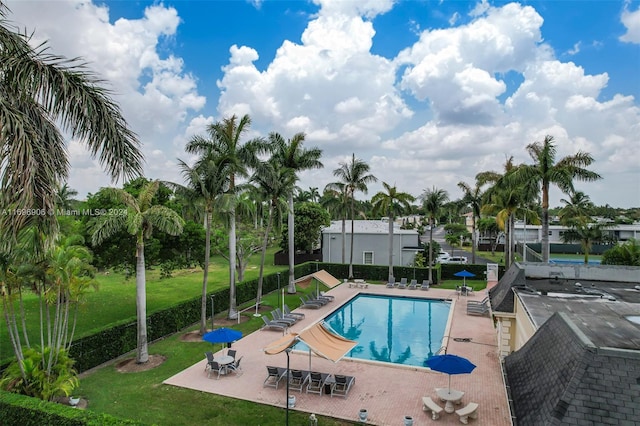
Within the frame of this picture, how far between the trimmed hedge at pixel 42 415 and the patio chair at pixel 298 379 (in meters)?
6.41

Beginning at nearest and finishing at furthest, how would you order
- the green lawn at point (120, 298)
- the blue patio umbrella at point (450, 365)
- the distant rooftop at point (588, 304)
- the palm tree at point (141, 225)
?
the distant rooftop at point (588, 304) → the blue patio umbrella at point (450, 365) → the palm tree at point (141, 225) → the green lawn at point (120, 298)

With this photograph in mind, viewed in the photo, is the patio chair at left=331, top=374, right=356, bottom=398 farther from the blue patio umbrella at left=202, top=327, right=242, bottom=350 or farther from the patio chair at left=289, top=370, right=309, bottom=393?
the blue patio umbrella at left=202, top=327, right=242, bottom=350

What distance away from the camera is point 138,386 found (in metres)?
14.7

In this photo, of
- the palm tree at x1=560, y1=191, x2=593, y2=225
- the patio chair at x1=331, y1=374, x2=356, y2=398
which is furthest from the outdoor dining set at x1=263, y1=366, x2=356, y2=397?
the palm tree at x1=560, y1=191, x2=593, y2=225

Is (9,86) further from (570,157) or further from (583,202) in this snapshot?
(583,202)

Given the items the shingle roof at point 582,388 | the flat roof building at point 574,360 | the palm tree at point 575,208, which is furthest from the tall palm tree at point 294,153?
the palm tree at point 575,208

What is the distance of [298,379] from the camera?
1471 cm

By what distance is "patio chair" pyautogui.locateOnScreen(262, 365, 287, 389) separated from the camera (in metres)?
14.7

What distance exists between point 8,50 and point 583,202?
64.7m

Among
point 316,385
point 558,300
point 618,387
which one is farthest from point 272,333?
point 618,387

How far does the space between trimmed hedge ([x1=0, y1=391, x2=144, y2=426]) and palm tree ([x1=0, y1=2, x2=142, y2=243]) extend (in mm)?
4778

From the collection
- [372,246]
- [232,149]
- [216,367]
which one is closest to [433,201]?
[372,246]

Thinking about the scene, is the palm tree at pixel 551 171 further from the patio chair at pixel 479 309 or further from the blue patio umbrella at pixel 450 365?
the blue patio umbrella at pixel 450 365

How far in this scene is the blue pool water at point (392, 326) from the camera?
65.8 ft
